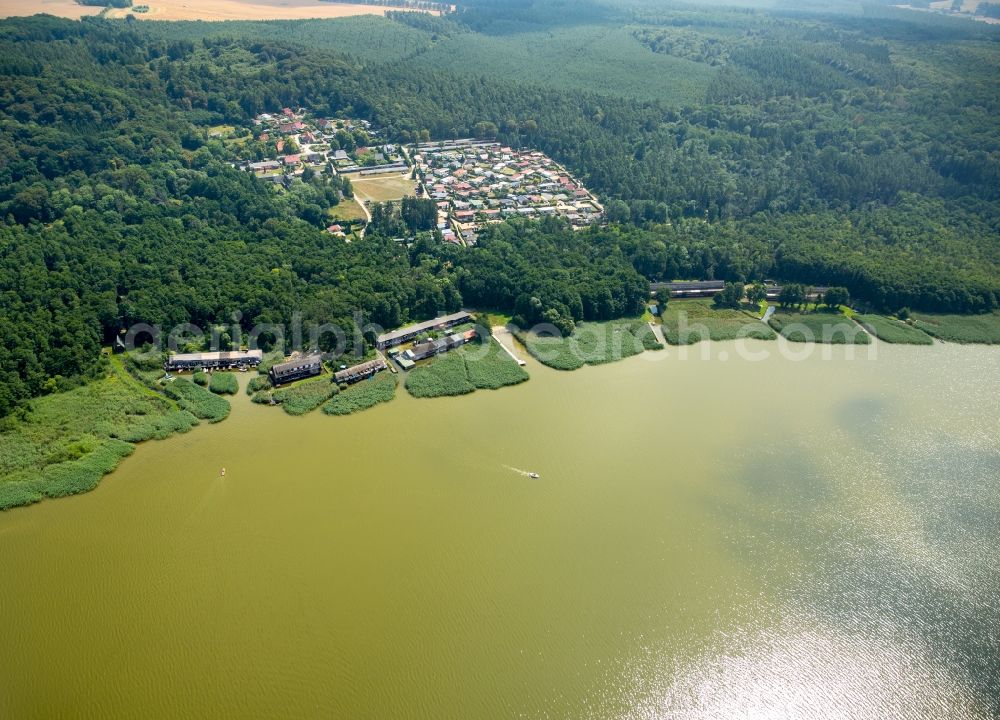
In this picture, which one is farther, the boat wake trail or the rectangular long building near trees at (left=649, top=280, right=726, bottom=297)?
the rectangular long building near trees at (left=649, top=280, right=726, bottom=297)

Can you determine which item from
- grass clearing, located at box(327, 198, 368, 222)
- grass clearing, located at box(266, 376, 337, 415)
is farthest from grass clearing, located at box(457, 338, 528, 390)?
grass clearing, located at box(327, 198, 368, 222)

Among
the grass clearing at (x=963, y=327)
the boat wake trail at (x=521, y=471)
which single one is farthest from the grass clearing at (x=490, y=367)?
the grass clearing at (x=963, y=327)

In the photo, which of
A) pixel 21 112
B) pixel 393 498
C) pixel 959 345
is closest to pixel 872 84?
pixel 959 345

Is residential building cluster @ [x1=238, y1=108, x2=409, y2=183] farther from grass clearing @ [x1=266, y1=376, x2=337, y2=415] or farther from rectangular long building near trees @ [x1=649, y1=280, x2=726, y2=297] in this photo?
grass clearing @ [x1=266, y1=376, x2=337, y2=415]

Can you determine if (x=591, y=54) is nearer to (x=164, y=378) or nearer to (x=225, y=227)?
(x=225, y=227)

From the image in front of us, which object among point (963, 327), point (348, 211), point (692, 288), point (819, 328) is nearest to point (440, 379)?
point (692, 288)
